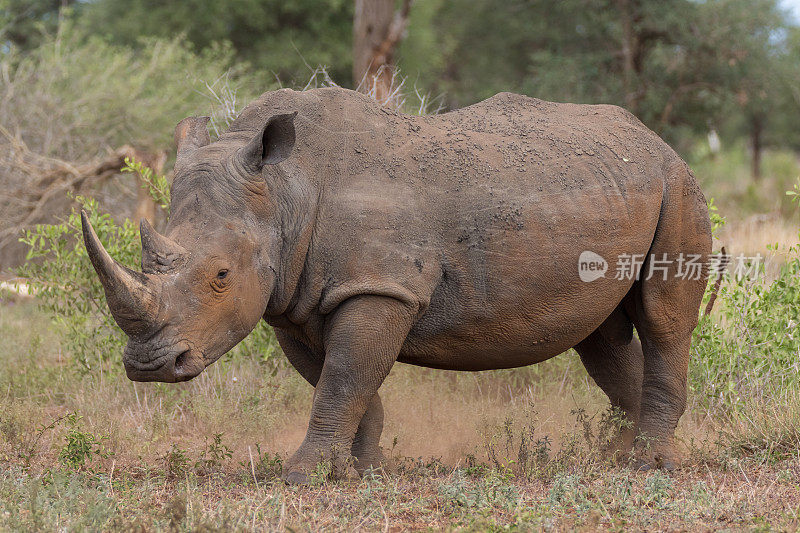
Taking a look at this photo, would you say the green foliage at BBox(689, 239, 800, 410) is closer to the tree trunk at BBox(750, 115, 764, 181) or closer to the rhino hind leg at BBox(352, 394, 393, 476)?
the rhino hind leg at BBox(352, 394, 393, 476)

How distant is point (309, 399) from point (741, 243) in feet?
24.3

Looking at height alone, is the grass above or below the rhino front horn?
below

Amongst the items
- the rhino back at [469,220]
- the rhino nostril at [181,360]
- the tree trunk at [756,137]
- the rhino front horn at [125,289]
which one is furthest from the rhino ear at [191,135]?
the tree trunk at [756,137]

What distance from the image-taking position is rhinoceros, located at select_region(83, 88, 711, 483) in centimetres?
439

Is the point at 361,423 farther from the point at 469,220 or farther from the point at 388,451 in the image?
the point at 469,220

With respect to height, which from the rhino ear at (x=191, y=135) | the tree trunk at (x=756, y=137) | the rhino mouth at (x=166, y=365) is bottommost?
the tree trunk at (x=756, y=137)

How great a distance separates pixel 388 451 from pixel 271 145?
2478 mm

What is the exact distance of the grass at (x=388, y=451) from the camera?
4.29 meters

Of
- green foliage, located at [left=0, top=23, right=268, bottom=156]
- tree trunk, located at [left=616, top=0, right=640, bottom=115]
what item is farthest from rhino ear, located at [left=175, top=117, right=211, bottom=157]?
tree trunk, located at [left=616, top=0, right=640, bottom=115]

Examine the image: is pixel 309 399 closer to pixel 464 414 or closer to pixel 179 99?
pixel 464 414

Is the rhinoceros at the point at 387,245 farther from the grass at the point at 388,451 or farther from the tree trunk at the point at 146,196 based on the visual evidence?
the tree trunk at the point at 146,196

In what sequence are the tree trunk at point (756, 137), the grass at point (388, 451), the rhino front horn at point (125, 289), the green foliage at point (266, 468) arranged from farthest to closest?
the tree trunk at point (756, 137) < the green foliage at point (266, 468) < the grass at point (388, 451) < the rhino front horn at point (125, 289)

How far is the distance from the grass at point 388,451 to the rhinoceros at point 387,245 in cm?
41

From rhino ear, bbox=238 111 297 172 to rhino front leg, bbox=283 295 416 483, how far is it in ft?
2.54
